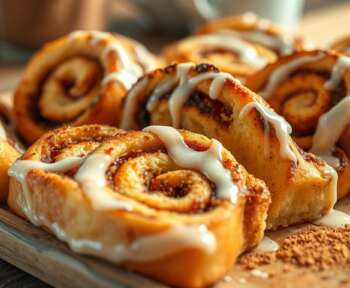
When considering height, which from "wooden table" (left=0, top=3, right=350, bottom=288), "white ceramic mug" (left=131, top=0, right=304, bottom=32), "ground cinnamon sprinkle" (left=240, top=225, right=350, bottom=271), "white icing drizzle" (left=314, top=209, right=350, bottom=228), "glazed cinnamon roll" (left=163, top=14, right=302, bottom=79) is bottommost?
"wooden table" (left=0, top=3, right=350, bottom=288)

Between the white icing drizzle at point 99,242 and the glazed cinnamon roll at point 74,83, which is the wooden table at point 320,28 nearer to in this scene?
the glazed cinnamon roll at point 74,83

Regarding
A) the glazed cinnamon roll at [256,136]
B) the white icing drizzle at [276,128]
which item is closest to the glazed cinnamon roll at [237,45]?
the glazed cinnamon roll at [256,136]

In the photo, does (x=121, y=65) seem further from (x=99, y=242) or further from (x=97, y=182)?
(x=99, y=242)

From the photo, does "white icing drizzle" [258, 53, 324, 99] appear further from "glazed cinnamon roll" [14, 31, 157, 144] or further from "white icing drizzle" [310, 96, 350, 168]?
"glazed cinnamon roll" [14, 31, 157, 144]

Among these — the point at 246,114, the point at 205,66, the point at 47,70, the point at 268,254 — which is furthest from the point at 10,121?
the point at 268,254

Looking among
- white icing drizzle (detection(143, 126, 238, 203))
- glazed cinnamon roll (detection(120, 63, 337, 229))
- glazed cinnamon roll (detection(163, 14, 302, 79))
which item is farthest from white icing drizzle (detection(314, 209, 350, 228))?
glazed cinnamon roll (detection(163, 14, 302, 79))

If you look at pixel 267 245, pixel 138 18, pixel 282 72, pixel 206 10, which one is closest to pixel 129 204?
pixel 267 245

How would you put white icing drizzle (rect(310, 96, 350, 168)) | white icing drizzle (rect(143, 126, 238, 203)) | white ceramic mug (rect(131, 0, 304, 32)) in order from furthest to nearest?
white ceramic mug (rect(131, 0, 304, 32)), white icing drizzle (rect(310, 96, 350, 168)), white icing drizzle (rect(143, 126, 238, 203))
